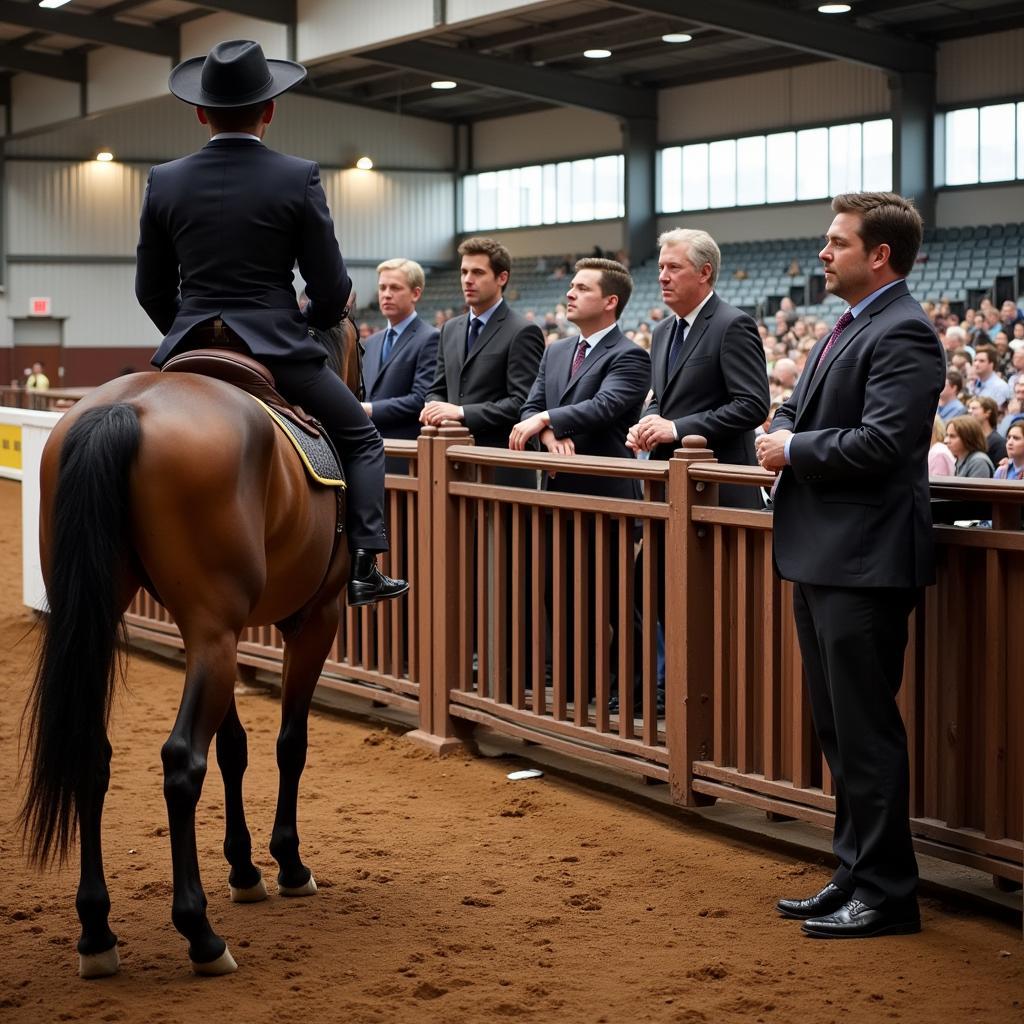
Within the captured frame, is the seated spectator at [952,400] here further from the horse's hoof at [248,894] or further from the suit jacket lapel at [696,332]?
the horse's hoof at [248,894]

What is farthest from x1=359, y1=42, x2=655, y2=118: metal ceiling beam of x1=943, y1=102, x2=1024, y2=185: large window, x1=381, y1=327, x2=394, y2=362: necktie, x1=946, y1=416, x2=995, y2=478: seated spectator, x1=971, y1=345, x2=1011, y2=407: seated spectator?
x1=381, y1=327, x2=394, y2=362: necktie

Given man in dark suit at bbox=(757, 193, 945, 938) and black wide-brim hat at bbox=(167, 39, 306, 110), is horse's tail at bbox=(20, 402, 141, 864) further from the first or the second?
man in dark suit at bbox=(757, 193, 945, 938)

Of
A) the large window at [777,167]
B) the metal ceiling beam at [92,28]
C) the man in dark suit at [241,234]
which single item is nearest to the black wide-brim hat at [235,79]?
the man in dark suit at [241,234]

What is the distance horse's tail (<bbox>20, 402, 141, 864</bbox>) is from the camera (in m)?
3.48

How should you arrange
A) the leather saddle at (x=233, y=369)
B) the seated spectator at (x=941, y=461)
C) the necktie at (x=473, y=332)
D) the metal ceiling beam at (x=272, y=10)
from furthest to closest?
the metal ceiling beam at (x=272, y=10) < the seated spectator at (x=941, y=461) < the necktie at (x=473, y=332) < the leather saddle at (x=233, y=369)

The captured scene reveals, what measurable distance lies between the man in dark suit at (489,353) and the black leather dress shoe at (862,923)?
9.63ft

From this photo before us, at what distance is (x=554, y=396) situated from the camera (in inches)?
246

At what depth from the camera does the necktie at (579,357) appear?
20.2 ft

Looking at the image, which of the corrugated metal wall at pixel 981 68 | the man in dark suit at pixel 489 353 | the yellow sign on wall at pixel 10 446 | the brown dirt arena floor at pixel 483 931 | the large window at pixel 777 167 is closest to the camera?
the brown dirt arena floor at pixel 483 931

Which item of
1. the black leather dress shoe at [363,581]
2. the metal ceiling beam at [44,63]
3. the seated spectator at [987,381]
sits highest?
the metal ceiling beam at [44,63]

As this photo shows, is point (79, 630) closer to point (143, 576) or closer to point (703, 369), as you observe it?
point (143, 576)

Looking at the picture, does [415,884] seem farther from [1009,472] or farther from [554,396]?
[1009,472]

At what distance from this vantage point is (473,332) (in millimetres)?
6715

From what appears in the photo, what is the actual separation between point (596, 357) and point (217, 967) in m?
3.24
